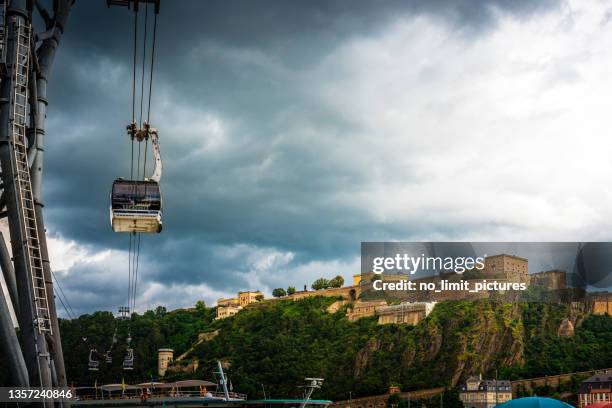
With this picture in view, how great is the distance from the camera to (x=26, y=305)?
23219 millimetres

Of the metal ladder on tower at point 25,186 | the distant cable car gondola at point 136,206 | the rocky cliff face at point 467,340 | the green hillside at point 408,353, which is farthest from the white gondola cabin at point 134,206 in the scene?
the rocky cliff face at point 467,340

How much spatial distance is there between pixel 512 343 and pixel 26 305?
527ft

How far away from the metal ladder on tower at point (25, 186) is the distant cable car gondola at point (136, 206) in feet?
14.7

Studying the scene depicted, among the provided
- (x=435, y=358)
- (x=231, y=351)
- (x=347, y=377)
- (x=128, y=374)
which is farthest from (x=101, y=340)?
(x=435, y=358)

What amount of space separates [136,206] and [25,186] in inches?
214

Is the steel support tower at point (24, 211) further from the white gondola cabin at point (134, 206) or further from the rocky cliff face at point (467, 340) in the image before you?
the rocky cliff face at point (467, 340)

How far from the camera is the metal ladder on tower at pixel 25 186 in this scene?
925 inches

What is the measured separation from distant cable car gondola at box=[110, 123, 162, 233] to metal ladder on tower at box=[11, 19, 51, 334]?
14.7 ft

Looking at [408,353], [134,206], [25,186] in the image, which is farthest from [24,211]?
[408,353]

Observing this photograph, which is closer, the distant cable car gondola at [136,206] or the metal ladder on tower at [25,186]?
the metal ladder on tower at [25,186]

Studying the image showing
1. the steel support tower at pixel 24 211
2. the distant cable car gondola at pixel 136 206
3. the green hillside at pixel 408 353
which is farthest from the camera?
the green hillside at pixel 408 353

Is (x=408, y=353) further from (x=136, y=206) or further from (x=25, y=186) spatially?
(x=25, y=186)

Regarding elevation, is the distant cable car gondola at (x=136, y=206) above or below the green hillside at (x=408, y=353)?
above

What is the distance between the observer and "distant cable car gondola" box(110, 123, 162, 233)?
29.1 meters
